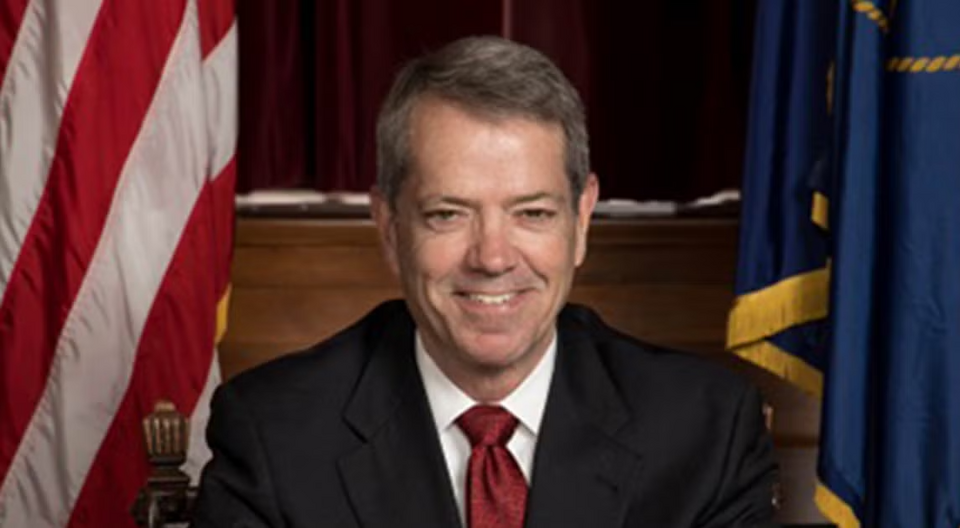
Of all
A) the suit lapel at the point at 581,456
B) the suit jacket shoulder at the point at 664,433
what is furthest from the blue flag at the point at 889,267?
the suit lapel at the point at 581,456

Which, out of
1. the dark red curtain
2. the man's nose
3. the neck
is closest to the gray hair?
the man's nose

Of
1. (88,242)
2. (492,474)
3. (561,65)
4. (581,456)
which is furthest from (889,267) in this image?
(561,65)

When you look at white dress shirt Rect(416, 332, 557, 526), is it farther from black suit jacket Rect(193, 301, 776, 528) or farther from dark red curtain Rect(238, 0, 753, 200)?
dark red curtain Rect(238, 0, 753, 200)

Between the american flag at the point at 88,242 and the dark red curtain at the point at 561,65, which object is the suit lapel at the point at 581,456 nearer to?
the american flag at the point at 88,242

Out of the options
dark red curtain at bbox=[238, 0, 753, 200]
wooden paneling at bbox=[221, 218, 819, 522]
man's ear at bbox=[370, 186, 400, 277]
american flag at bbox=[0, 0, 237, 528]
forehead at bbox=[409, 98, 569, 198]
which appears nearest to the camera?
forehead at bbox=[409, 98, 569, 198]

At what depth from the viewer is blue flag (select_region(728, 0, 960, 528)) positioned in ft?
9.39

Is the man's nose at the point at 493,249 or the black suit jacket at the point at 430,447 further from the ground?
the man's nose at the point at 493,249

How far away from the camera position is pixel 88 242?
306 cm

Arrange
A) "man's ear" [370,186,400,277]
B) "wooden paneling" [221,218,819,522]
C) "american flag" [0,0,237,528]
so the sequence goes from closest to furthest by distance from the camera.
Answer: "man's ear" [370,186,400,277], "american flag" [0,0,237,528], "wooden paneling" [221,218,819,522]

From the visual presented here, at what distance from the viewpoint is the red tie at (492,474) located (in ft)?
6.76

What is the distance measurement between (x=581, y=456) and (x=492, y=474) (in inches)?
5.1

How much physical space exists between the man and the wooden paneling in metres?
1.77

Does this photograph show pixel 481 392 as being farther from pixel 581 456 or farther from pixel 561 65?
pixel 561 65

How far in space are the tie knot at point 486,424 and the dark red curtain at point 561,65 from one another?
226 centimetres
